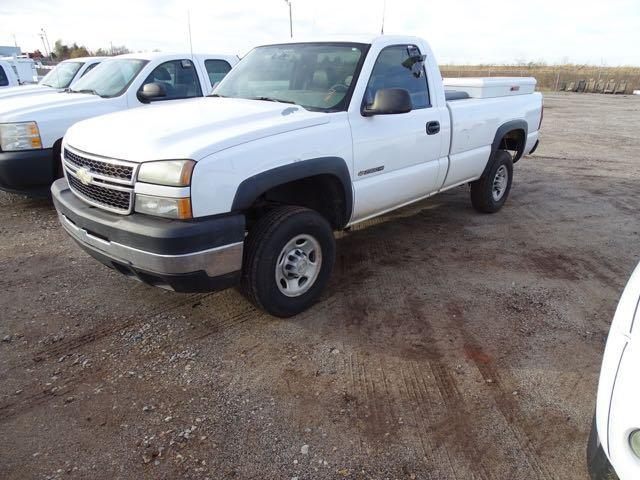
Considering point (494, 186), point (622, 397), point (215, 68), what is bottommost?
point (494, 186)

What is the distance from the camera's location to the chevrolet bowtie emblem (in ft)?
10.0

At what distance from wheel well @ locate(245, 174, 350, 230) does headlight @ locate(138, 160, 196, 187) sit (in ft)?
2.64

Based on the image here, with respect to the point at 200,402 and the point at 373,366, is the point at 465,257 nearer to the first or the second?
the point at 373,366

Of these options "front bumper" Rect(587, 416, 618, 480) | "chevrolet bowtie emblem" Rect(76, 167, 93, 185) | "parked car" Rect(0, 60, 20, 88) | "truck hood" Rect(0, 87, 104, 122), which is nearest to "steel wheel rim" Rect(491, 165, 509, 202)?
"front bumper" Rect(587, 416, 618, 480)

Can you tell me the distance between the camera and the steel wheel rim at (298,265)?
3311 millimetres

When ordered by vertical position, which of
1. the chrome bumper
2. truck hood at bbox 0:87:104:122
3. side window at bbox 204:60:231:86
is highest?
side window at bbox 204:60:231:86

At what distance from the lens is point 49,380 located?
282 centimetres

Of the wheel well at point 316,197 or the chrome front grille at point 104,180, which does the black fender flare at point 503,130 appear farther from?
the chrome front grille at point 104,180

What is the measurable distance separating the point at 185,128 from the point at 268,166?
0.59 meters

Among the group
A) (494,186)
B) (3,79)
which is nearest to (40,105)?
(494,186)

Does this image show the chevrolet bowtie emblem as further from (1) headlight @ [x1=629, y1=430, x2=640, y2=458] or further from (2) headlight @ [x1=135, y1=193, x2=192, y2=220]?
(1) headlight @ [x1=629, y1=430, x2=640, y2=458]

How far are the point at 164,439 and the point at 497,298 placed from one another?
2716 millimetres

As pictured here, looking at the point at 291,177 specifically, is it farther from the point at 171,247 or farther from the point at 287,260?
the point at 171,247

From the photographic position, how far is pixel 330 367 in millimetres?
2947
